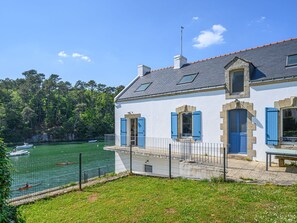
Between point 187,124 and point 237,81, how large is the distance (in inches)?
142

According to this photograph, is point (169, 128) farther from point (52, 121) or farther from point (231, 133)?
point (52, 121)

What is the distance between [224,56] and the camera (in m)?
12.9

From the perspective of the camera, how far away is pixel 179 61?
14.8 metres

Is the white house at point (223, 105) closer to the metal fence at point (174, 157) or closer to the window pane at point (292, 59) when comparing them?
the window pane at point (292, 59)

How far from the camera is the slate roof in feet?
32.0

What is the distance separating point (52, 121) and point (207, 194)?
56.1m

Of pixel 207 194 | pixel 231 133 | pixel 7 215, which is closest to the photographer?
pixel 7 215

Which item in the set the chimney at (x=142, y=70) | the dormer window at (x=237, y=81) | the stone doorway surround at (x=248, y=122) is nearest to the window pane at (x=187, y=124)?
the stone doorway surround at (x=248, y=122)

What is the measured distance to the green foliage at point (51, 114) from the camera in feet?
155

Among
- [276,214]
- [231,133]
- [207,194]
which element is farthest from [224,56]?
[276,214]

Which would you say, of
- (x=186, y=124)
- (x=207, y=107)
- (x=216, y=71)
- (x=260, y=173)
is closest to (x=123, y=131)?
(x=186, y=124)

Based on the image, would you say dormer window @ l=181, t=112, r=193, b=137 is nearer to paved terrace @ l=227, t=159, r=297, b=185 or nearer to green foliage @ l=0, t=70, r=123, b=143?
paved terrace @ l=227, t=159, r=297, b=185

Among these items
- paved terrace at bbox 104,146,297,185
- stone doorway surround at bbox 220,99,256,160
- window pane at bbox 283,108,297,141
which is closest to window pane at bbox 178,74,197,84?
stone doorway surround at bbox 220,99,256,160

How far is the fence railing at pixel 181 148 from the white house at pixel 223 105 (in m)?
0.12
